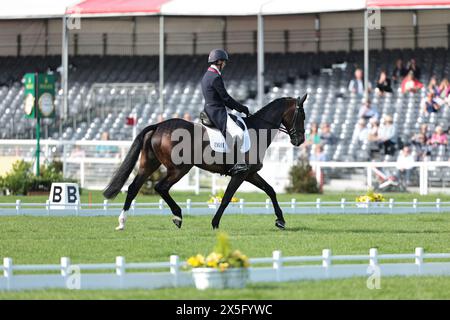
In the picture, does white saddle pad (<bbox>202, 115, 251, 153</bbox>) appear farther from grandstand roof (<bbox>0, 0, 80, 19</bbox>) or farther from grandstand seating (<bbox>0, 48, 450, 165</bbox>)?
grandstand roof (<bbox>0, 0, 80, 19</bbox>)

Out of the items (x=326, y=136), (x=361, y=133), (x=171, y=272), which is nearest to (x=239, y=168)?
(x=171, y=272)

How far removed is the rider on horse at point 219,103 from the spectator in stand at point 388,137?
18.2 m

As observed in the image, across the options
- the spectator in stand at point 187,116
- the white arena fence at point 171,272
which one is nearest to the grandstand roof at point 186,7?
the spectator in stand at point 187,116

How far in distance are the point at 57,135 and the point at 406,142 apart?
42.0 ft

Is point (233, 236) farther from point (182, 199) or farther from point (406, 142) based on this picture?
point (406, 142)

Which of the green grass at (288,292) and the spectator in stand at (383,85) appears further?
the spectator in stand at (383,85)

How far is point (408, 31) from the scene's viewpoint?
1812 inches

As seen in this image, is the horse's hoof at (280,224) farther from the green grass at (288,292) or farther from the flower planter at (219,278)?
the flower planter at (219,278)

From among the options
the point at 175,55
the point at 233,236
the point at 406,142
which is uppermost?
the point at 175,55

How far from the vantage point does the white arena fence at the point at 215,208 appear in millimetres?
24766

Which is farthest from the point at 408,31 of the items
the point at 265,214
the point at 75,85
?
the point at 265,214

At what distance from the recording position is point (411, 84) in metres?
40.8

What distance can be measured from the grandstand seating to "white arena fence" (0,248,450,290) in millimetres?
→ 22533

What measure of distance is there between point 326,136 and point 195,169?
15.7 ft
